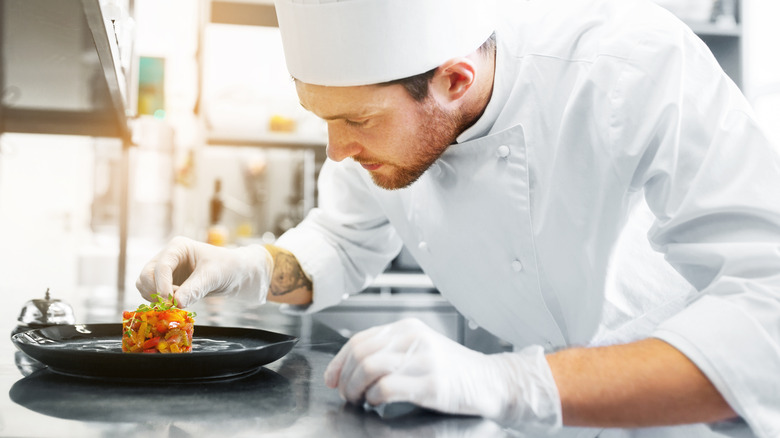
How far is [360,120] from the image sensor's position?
1.17m

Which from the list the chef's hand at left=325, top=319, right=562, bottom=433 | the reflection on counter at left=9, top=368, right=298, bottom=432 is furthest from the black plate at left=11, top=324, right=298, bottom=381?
the chef's hand at left=325, top=319, right=562, bottom=433

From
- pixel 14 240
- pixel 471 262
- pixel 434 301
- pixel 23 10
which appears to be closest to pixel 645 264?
pixel 471 262

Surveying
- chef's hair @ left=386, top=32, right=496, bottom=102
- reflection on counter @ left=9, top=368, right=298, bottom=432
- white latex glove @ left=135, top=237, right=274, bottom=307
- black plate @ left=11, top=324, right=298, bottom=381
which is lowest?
reflection on counter @ left=9, top=368, right=298, bottom=432

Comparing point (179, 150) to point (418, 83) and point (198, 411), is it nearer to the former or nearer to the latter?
point (418, 83)

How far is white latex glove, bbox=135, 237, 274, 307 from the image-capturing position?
1.24 meters

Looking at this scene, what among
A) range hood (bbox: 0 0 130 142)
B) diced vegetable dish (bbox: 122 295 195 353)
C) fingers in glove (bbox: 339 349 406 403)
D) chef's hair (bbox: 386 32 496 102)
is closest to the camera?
fingers in glove (bbox: 339 349 406 403)

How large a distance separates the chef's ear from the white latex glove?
23.4 inches

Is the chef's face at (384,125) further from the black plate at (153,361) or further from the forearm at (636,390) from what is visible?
the forearm at (636,390)

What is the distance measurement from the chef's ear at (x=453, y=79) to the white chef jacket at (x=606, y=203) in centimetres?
8

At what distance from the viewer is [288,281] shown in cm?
159

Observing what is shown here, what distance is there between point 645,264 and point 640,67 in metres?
0.47

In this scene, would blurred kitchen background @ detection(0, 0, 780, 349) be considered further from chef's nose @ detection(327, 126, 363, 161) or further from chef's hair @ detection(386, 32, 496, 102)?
chef's hair @ detection(386, 32, 496, 102)

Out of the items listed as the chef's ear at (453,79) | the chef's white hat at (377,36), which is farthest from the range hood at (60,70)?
the chef's ear at (453,79)

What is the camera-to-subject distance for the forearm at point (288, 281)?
5.16ft
